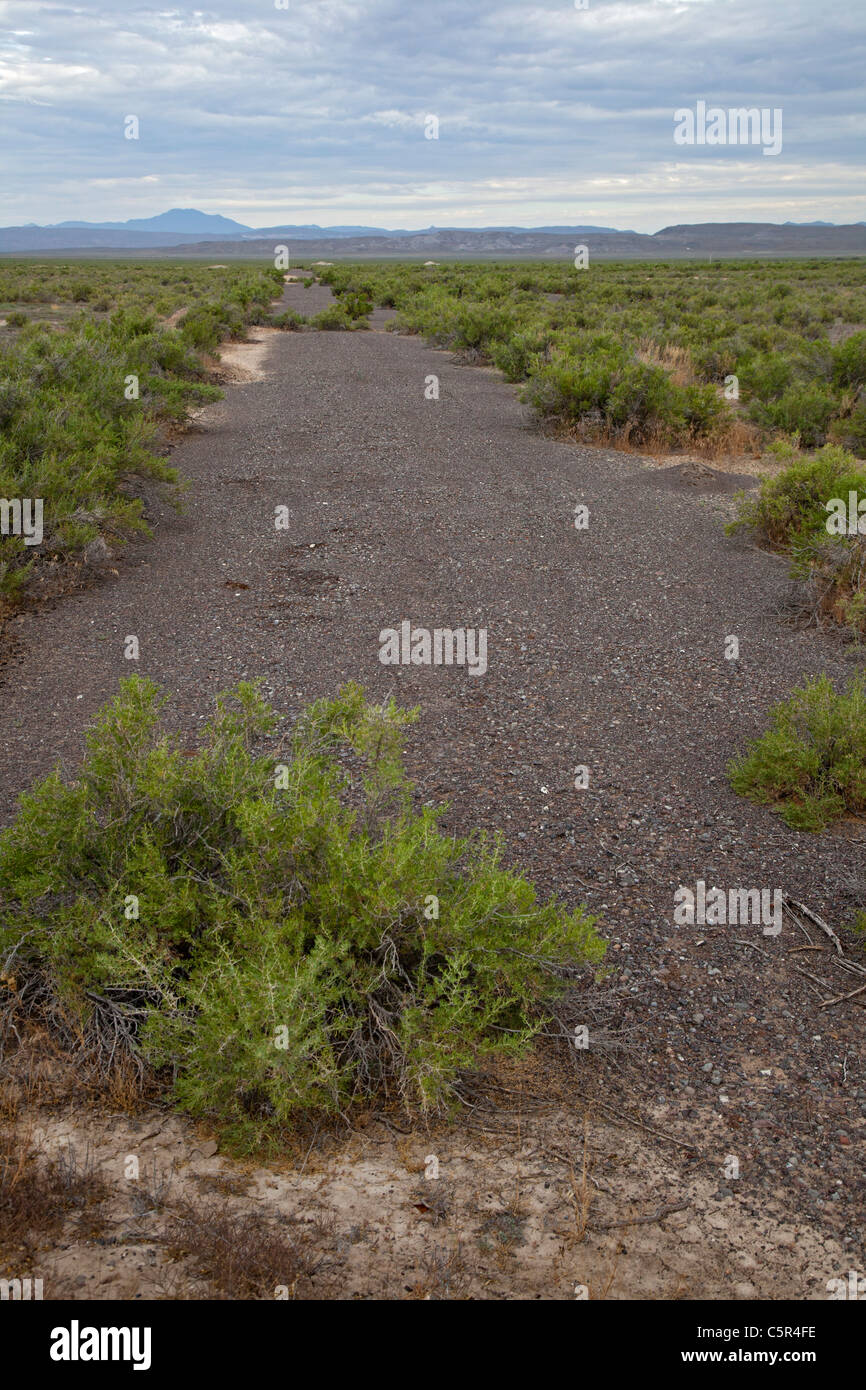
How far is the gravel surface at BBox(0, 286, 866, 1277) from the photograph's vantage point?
3582 mm

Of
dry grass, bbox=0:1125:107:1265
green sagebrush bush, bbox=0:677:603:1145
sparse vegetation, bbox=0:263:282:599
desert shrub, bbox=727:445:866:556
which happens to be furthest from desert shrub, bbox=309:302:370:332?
dry grass, bbox=0:1125:107:1265

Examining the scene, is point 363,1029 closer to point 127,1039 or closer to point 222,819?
point 127,1039

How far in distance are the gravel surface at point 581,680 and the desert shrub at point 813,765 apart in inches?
6.1

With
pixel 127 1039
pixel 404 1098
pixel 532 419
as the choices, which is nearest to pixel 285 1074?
pixel 404 1098

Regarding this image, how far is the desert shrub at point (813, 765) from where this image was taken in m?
5.25

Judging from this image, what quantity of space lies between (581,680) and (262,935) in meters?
4.20

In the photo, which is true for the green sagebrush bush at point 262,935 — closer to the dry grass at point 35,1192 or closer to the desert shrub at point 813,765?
the dry grass at point 35,1192

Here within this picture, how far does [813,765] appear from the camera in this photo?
17.5 feet

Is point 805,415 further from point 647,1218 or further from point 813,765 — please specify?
point 647,1218

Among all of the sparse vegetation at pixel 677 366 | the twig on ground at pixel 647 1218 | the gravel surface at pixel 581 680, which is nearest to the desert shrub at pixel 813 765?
the gravel surface at pixel 581 680

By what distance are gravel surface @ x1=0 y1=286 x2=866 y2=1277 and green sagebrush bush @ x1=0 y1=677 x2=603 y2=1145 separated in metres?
0.67

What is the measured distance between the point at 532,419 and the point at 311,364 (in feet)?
30.7

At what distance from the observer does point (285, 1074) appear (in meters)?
2.97
